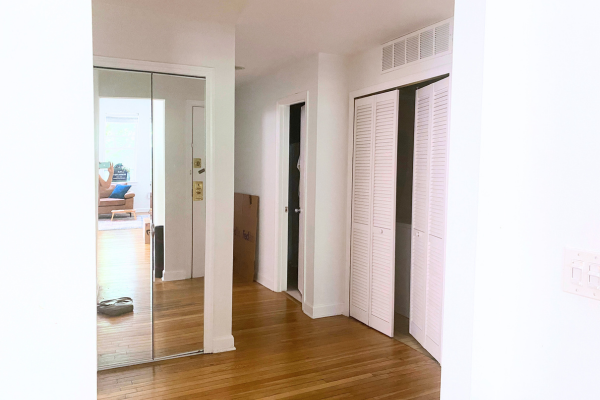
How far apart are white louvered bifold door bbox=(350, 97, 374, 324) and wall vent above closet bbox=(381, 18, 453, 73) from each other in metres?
0.41

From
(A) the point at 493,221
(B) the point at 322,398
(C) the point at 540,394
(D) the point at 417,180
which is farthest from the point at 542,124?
(D) the point at 417,180

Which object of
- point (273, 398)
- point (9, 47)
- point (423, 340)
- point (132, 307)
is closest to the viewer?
point (9, 47)

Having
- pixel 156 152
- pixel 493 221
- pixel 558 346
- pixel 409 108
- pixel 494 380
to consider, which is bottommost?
pixel 494 380

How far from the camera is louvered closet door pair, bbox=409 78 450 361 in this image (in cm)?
324

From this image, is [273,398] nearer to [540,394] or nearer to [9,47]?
[540,394]

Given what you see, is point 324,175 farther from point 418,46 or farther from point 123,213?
point 123,213

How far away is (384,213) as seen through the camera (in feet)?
12.9

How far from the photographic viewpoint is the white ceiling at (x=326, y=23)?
297cm

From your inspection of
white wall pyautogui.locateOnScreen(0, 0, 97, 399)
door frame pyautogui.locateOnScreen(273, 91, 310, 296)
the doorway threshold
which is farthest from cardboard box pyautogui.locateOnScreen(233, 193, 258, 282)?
white wall pyautogui.locateOnScreen(0, 0, 97, 399)

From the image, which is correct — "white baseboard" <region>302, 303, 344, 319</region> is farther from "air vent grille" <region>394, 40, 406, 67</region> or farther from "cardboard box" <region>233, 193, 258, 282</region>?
"air vent grille" <region>394, 40, 406, 67</region>

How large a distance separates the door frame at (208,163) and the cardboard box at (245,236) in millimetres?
2133

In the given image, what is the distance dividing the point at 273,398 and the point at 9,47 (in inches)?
96.1

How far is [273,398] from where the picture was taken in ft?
9.02

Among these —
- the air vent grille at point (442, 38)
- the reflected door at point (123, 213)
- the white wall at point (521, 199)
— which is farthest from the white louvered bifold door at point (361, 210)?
the white wall at point (521, 199)
